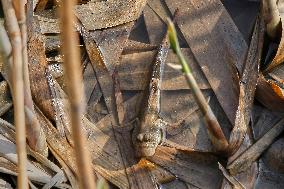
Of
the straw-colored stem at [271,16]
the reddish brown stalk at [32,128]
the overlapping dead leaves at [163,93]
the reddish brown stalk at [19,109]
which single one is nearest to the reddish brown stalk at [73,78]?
the reddish brown stalk at [19,109]

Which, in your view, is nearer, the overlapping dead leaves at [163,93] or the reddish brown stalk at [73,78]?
the reddish brown stalk at [73,78]

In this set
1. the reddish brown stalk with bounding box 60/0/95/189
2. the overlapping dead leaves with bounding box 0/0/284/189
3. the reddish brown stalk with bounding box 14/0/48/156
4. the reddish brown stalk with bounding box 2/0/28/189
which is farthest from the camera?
the overlapping dead leaves with bounding box 0/0/284/189

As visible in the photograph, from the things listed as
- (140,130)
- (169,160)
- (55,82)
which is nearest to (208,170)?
(169,160)

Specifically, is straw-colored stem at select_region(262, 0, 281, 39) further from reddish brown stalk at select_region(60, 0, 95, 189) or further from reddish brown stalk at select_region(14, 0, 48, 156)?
reddish brown stalk at select_region(60, 0, 95, 189)

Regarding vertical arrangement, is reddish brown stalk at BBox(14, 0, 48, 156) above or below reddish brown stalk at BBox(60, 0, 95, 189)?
below

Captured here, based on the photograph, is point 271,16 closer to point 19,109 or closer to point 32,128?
point 32,128

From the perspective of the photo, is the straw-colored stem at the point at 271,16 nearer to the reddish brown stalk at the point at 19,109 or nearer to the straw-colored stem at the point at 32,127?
the straw-colored stem at the point at 32,127

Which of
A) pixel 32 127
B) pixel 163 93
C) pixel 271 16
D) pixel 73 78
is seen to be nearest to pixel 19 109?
pixel 73 78

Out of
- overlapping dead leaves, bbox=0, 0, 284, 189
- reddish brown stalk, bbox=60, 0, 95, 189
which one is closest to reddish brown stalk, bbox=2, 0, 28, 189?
reddish brown stalk, bbox=60, 0, 95, 189
